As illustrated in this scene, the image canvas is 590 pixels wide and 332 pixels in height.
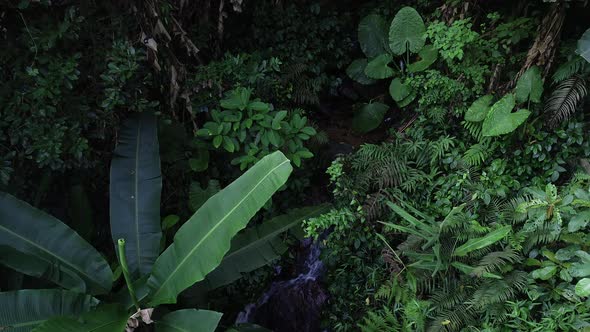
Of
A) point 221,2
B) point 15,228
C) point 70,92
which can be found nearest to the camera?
point 15,228

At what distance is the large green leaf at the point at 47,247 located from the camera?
119 inches

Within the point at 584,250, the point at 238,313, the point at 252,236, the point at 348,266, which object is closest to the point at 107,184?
the point at 252,236

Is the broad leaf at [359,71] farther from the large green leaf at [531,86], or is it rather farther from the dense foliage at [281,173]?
the large green leaf at [531,86]

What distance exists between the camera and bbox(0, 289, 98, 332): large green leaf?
2752 millimetres

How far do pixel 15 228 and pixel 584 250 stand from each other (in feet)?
12.7

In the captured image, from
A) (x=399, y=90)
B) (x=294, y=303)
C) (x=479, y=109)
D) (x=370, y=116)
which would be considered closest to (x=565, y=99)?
(x=479, y=109)

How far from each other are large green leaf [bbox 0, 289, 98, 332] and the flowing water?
1.95m

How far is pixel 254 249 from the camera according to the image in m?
3.85

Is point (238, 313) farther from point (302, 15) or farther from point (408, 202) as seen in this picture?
point (302, 15)

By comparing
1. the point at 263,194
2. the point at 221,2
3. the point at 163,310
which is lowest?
the point at 163,310

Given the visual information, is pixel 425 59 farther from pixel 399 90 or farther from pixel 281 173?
pixel 281 173

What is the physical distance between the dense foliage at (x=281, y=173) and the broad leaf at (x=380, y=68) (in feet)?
0.09

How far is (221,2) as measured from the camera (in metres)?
4.41

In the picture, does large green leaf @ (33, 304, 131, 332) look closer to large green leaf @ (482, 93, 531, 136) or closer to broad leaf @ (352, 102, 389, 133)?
large green leaf @ (482, 93, 531, 136)
